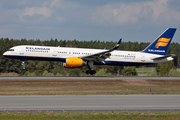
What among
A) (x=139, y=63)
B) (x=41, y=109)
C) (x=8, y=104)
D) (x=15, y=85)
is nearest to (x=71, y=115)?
(x=41, y=109)

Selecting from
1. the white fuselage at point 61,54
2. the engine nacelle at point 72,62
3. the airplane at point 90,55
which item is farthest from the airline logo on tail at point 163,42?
the engine nacelle at point 72,62

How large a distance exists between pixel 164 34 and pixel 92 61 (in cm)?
1358

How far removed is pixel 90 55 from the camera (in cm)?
3566

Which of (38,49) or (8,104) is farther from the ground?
(38,49)

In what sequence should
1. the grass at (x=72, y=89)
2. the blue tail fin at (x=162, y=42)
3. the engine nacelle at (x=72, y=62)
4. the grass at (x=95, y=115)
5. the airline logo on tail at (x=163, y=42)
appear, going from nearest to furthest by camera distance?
the grass at (x=95, y=115) → the grass at (x=72, y=89) → the engine nacelle at (x=72, y=62) → the blue tail fin at (x=162, y=42) → the airline logo on tail at (x=163, y=42)

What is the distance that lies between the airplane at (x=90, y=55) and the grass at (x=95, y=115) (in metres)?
21.5

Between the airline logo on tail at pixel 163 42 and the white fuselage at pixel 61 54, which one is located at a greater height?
the airline logo on tail at pixel 163 42

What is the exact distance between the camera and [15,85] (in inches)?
1038

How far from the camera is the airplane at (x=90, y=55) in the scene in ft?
118

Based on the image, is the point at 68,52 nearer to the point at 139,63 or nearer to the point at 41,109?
the point at 139,63

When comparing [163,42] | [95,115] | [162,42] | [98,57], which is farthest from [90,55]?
[95,115]

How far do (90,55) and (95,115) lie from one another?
24017 mm

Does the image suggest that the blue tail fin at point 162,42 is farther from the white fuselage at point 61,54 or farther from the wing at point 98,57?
the wing at point 98,57

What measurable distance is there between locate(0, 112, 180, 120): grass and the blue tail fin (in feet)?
99.5
